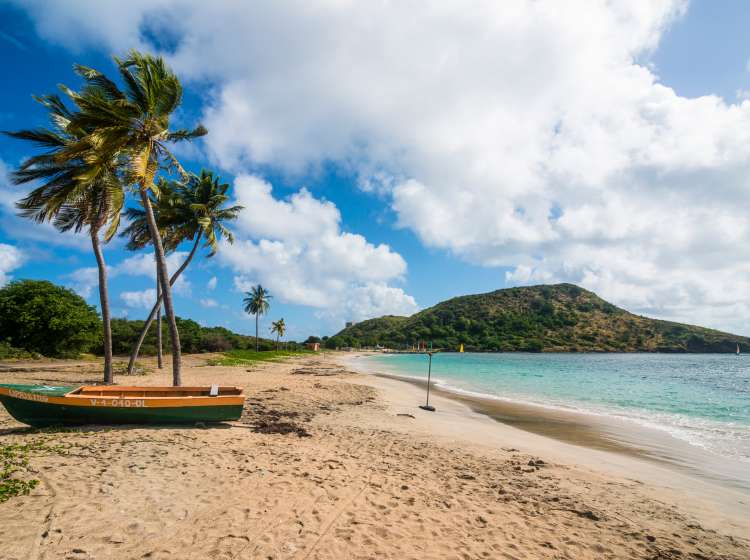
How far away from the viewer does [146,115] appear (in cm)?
1295

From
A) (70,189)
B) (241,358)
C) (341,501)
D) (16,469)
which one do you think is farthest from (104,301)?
(241,358)

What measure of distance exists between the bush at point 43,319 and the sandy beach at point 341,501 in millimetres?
26131

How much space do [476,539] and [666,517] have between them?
3.29 metres

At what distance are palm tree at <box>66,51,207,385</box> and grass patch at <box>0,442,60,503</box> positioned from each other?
5.76 metres

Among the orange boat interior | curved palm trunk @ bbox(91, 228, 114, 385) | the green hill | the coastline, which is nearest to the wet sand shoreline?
the coastline

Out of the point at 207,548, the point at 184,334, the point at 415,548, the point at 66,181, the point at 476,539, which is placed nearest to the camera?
the point at 207,548

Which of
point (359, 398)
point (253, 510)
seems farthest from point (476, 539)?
point (359, 398)

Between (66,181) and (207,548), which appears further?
(66,181)

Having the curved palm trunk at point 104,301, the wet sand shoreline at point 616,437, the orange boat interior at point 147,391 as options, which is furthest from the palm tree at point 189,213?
the wet sand shoreline at point 616,437

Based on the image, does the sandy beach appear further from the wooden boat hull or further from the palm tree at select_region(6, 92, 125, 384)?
the palm tree at select_region(6, 92, 125, 384)

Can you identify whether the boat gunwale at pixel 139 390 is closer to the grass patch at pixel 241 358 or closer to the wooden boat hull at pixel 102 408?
the wooden boat hull at pixel 102 408

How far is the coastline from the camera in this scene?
7.21 meters

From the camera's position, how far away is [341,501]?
5363mm

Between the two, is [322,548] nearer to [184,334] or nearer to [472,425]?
[472,425]
